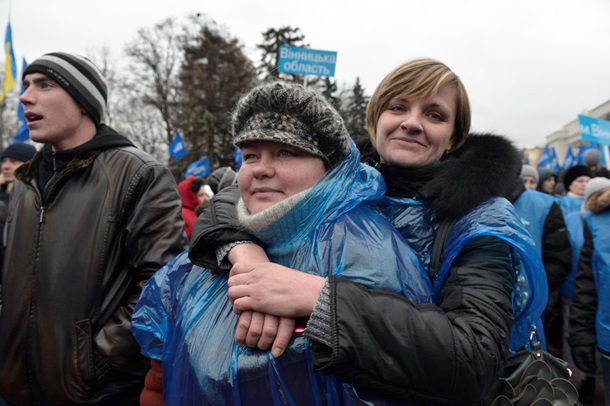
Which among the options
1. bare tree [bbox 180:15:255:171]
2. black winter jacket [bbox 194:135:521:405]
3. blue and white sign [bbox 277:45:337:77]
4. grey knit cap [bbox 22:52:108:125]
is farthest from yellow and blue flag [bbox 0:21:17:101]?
bare tree [bbox 180:15:255:171]

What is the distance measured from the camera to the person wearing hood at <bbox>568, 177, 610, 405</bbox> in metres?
3.08

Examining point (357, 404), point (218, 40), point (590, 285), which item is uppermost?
point (218, 40)

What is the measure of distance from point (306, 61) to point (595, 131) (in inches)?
194

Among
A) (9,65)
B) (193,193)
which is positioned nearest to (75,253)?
(193,193)

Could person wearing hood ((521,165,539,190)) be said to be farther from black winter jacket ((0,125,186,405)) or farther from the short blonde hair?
black winter jacket ((0,125,186,405))

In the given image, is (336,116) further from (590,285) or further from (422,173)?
(590,285)

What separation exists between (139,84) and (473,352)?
29.0 meters

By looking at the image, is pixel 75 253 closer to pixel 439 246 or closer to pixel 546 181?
pixel 439 246

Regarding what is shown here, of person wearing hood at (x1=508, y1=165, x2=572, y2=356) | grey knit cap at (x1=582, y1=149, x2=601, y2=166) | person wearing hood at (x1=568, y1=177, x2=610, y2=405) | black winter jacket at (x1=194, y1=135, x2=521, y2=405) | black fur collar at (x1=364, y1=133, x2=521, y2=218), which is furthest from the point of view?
grey knit cap at (x1=582, y1=149, x2=601, y2=166)

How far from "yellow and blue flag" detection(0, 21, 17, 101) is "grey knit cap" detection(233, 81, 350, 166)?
9653mm

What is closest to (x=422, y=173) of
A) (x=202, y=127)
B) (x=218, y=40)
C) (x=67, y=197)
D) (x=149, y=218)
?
(x=149, y=218)

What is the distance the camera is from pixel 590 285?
10.7 ft

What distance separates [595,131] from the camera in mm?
7355

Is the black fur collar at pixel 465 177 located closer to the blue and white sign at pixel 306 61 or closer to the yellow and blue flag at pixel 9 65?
the blue and white sign at pixel 306 61
